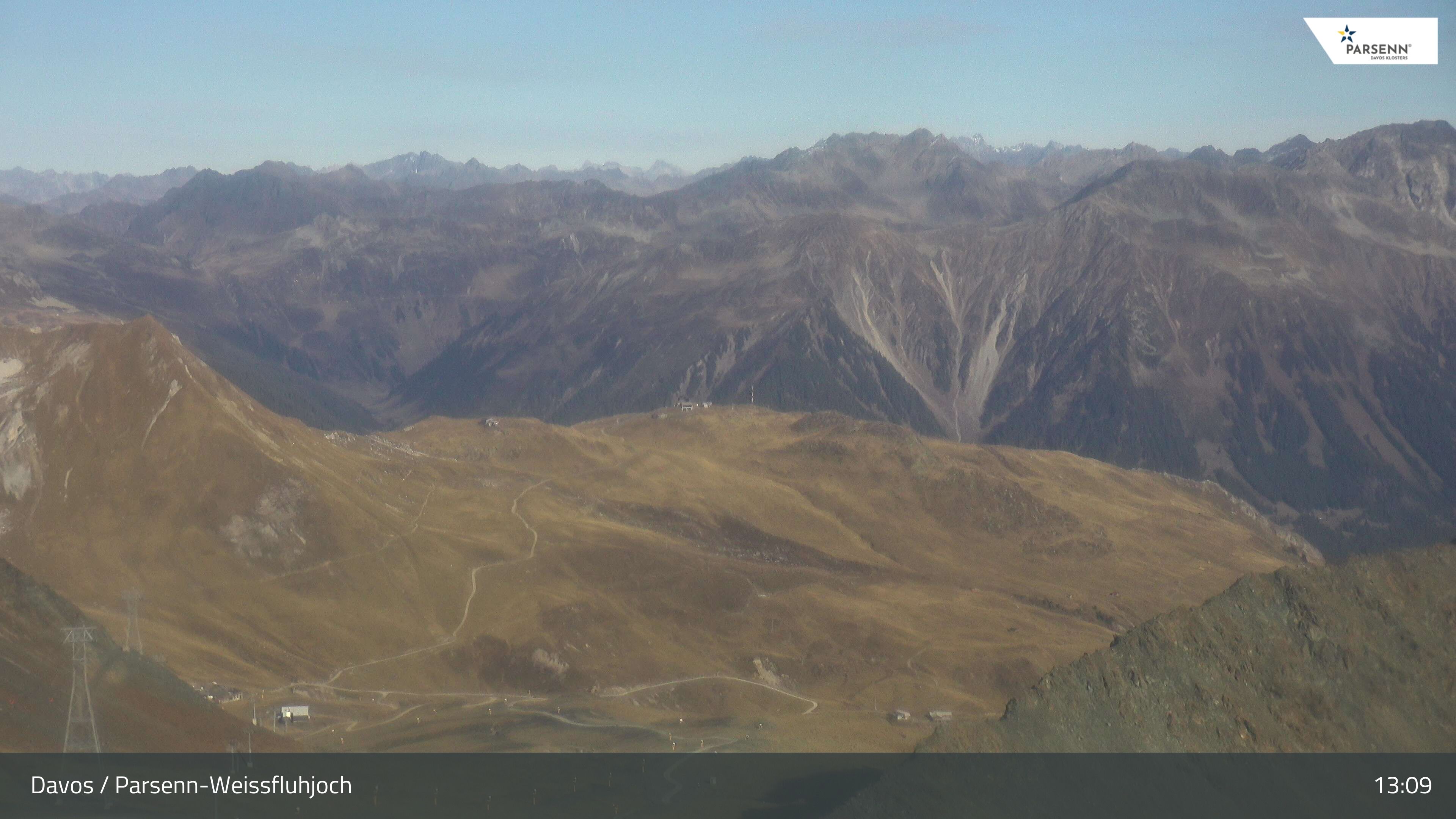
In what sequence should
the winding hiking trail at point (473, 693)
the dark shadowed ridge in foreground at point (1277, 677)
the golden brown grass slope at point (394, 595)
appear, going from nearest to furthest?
the dark shadowed ridge in foreground at point (1277, 677) < the winding hiking trail at point (473, 693) < the golden brown grass slope at point (394, 595)

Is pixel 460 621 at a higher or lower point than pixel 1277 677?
lower

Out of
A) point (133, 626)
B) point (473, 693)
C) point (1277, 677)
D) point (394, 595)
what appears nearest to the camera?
point (1277, 677)

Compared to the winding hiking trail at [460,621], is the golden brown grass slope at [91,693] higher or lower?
higher

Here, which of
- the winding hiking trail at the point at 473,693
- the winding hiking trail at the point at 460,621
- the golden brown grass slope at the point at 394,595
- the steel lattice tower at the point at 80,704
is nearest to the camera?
the steel lattice tower at the point at 80,704
